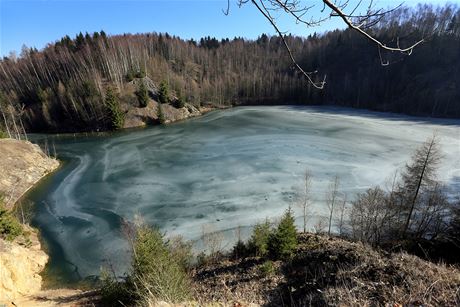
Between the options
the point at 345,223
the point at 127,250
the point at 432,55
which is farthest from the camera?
the point at 432,55

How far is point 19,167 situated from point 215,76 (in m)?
67.3

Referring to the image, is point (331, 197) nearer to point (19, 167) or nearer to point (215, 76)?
point (19, 167)

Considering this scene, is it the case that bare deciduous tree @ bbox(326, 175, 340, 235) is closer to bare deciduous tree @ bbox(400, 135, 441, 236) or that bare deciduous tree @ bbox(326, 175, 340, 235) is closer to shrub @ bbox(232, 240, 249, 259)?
bare deciduous tree @ bbox(400, 135, 441, 236)

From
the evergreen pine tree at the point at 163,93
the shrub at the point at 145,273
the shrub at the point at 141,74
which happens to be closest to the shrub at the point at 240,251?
the shrub at the point at 145,273

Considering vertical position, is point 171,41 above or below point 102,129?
above

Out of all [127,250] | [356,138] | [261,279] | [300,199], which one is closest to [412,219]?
[300,199]

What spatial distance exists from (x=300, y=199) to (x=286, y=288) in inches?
540

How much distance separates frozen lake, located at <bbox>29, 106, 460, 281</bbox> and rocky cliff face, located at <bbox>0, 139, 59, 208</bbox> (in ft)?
5.80

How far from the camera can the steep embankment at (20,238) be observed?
16312 millimetres

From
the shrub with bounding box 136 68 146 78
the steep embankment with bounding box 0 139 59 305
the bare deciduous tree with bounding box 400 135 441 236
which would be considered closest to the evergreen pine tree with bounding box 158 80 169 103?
the shrub with bounding box 136 68 146 78

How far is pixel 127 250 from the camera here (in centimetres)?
2028

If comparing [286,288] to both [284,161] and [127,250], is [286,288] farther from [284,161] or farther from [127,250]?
[284,161]

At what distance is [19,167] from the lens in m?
34.6

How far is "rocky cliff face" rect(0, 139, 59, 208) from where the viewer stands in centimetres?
3077
